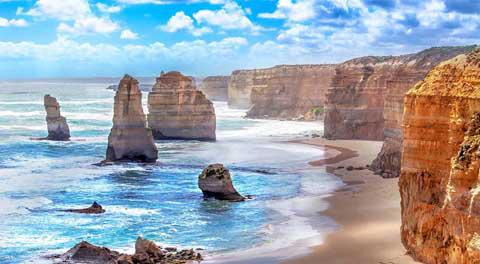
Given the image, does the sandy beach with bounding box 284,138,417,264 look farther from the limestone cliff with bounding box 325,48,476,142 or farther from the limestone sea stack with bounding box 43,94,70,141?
the limestone sea stack with bounding box 43,94,70,141

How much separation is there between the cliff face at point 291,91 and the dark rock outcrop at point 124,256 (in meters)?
73.6

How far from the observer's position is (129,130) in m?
50.4

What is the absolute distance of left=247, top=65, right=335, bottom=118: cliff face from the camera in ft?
331

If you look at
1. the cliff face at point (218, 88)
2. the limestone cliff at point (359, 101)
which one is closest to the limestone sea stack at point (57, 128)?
the limestone cliff at point (359, 101)

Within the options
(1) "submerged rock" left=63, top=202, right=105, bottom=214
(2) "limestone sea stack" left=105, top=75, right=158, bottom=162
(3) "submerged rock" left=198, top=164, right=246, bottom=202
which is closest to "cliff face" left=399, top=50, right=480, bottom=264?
(3) "submerged rock" left=198, top=164, right=246, bottom=202

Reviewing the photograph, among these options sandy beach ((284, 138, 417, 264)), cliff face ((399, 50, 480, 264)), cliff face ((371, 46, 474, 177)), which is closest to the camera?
cliff face ((399, 50, 480, 264))

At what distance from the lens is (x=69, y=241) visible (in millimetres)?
27812

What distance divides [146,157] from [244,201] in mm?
16601

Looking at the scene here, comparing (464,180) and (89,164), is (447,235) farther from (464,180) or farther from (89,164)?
(89,164)

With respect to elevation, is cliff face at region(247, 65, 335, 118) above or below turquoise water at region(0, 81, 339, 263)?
above

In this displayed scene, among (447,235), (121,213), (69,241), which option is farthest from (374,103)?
(447,235)

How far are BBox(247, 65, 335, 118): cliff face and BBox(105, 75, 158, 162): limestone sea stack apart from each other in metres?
49.0

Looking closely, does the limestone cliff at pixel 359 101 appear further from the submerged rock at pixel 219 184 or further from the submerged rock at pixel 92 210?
the submerged rock at pixel 92 210

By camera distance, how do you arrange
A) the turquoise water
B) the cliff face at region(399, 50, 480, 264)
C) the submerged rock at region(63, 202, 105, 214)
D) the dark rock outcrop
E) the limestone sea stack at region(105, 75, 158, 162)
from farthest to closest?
the limestone sea stack at region(105, 75, 158, 162) < the submerged rock at region(63, 202, 105, 214) < the turquoise water < the dark rock outcrop < the cliff face at region(399, 50, 480, 264)
